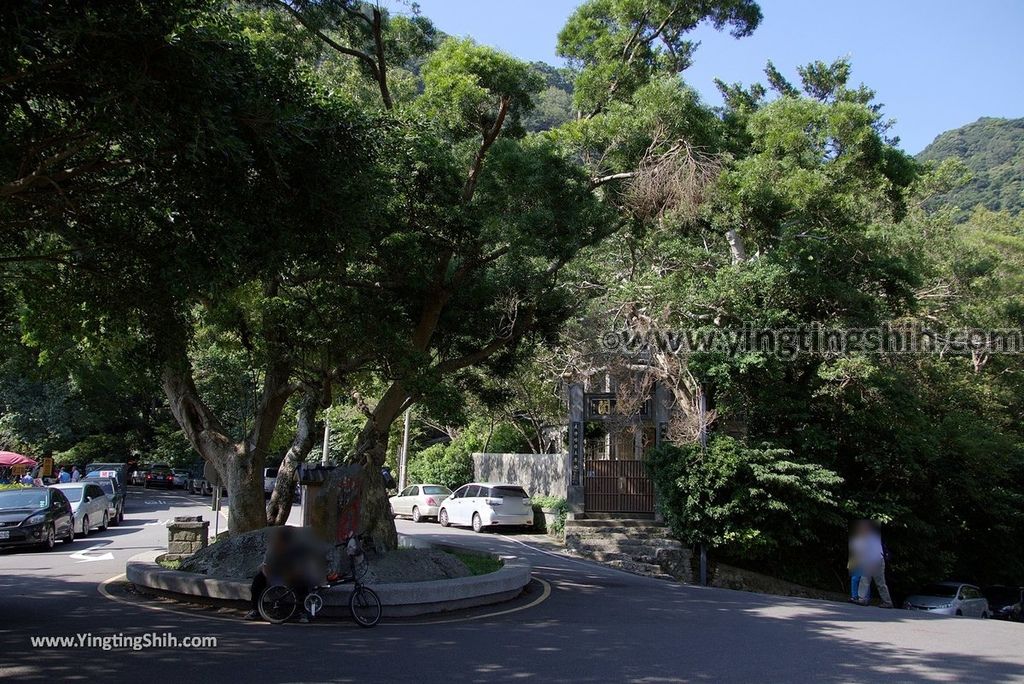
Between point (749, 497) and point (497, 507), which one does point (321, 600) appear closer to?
point (749, 497)

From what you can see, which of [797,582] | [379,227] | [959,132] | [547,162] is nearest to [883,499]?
[797,582]

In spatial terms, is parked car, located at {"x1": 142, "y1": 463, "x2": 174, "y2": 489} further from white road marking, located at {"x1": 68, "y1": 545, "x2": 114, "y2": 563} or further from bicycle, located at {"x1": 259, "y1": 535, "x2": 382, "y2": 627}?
bicycle, located at {"x1": 259, "y1": 535, "x2": 382, "y2": 627}

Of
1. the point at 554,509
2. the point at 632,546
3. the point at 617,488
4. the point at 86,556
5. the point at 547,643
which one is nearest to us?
the point at 547,643

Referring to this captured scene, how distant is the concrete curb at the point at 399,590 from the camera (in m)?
10.7

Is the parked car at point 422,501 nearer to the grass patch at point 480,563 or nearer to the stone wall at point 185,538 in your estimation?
the grass patch at point 480,563

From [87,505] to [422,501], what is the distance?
36.9 feet

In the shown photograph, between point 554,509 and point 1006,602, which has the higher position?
point 554,509

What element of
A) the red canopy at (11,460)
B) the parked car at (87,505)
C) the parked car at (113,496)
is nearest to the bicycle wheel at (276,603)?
the parked car at (87,505)

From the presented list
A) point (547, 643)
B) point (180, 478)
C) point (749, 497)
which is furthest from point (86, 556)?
point (180, 478)

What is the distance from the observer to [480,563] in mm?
14719

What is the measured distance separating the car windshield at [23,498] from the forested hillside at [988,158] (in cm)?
5947

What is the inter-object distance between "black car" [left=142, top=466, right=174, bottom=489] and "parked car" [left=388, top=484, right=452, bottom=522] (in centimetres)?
2513

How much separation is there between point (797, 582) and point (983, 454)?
208 inches

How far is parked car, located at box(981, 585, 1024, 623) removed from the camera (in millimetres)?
19875
